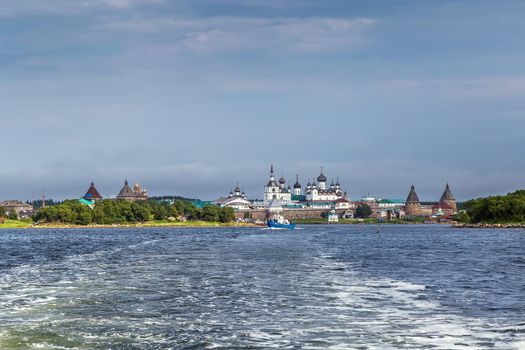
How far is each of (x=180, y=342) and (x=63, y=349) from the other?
3596 millimetres

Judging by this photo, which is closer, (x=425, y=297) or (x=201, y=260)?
(x=425, y=297)

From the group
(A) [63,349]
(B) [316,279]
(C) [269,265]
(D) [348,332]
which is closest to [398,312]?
(D) [348,332]

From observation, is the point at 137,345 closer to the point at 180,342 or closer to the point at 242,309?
the point at 180,342

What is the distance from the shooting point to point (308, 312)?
32.9 metres

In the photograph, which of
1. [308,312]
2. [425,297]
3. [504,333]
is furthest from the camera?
[425,297]

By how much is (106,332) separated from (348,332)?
27.0ft

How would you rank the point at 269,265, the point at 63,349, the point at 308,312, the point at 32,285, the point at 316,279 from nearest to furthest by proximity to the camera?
the point at 63,349 → the point at 308,312 → the point at 32,285 → the point at 316,279 → the point at 269,265

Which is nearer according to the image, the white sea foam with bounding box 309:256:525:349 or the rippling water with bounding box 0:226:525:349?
the white sea foam with bounding box 309:256:525:349

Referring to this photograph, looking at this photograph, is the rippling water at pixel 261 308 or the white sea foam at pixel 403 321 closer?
the white sea foam at pixel 403 321

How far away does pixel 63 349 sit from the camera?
80.6ft

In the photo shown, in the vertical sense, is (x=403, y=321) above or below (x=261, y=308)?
below

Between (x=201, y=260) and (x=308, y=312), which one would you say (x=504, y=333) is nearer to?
(x=308, y=312)

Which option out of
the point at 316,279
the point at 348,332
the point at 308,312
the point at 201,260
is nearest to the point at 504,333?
the point at 348,332

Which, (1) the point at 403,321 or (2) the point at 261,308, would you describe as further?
(2) the point at 261,308
